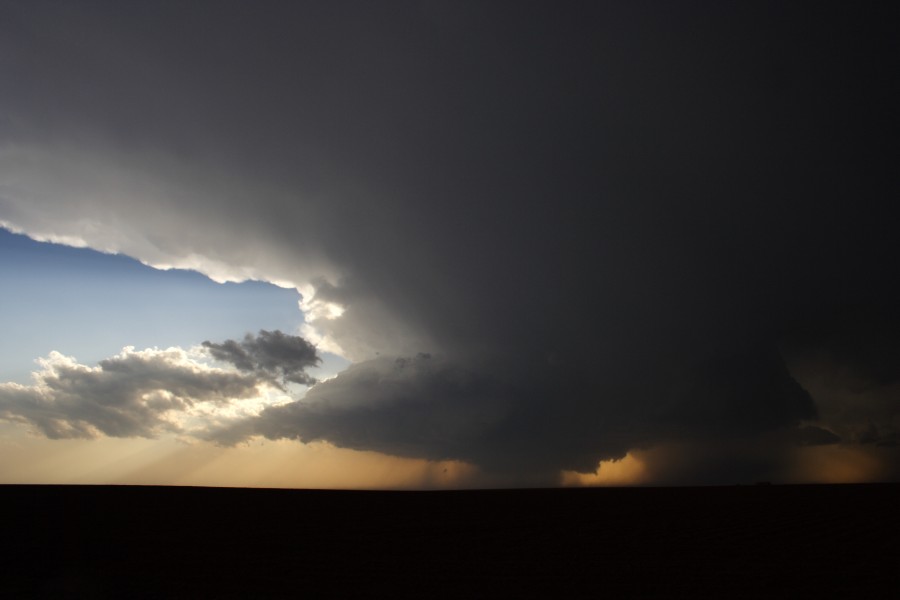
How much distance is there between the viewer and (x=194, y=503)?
68.8ft

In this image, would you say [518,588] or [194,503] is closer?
[518,588]

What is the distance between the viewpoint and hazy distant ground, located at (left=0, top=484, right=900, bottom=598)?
Result: 462 inches

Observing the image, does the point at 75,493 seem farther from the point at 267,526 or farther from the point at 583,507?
the point at 583,507

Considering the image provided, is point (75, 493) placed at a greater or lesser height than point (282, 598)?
greater

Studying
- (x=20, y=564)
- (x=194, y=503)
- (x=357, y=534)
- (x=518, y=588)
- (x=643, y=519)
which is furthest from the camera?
(x=194, y=503)

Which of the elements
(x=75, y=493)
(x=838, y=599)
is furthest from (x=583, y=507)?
(x=75, y=493)

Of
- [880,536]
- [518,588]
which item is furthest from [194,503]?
[880,536]

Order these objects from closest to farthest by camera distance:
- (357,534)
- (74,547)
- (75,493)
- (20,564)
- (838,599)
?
1. (838,599)
2. (20,564)
3. (74,547)
4. (357,534)
5. (75,493)

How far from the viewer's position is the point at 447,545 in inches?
610

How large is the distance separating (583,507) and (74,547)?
1697 centimetres

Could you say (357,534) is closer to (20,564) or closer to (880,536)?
(20,564)

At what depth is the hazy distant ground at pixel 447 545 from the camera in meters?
11.7

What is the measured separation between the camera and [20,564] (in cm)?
1329

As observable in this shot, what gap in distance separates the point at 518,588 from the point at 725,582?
4546 mm
